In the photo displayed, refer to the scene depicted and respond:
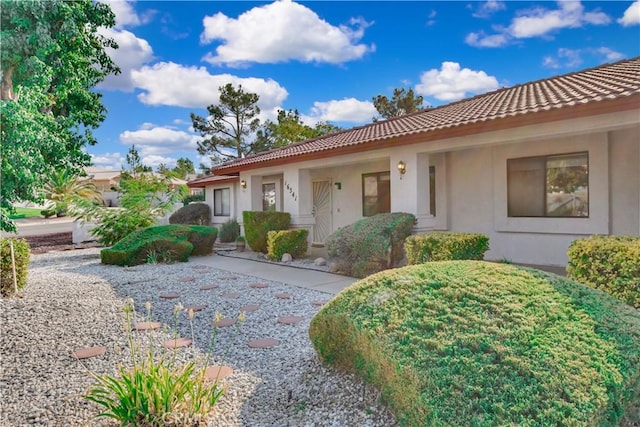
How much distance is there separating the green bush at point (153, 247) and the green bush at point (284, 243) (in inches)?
101

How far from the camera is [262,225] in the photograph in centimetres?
1315

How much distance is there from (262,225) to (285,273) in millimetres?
3528

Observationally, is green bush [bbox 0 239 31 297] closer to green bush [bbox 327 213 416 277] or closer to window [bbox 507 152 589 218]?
green bush [bbox 327 213 416 277]

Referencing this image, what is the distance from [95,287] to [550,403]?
8511 millimetres

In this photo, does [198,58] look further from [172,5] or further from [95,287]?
[95,287]

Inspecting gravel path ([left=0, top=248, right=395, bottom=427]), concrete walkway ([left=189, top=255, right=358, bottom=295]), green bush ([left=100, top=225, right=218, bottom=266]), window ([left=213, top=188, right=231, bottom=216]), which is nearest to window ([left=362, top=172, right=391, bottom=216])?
concrete walkway ([left=189, top=255, right=358, bottom=295])

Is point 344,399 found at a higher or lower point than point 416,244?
lower

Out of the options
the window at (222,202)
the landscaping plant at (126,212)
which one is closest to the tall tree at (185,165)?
the window at (222,202)

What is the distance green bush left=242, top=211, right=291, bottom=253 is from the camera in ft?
43.1

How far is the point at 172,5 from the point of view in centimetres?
952

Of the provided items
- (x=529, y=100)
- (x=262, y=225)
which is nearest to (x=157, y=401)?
(x=529, y=100)

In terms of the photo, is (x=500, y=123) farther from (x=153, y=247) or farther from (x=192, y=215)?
(x=192, y=215)

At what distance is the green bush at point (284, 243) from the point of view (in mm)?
11930

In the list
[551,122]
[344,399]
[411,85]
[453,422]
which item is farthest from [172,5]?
[411,85]
